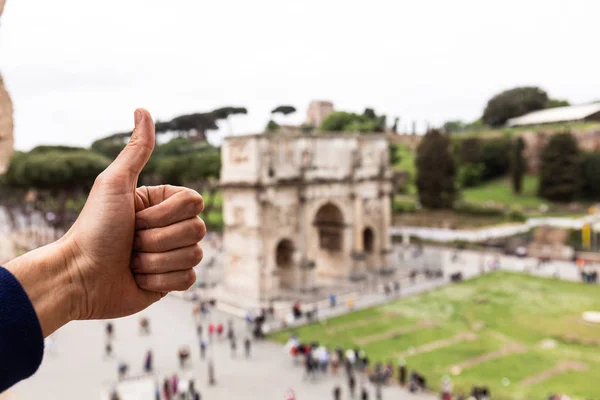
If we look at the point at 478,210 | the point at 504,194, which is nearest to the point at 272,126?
the point at 478,210

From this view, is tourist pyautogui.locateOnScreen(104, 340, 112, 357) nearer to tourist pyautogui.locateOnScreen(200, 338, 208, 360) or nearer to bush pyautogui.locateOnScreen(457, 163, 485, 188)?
tourist pyautogui.locateOnScreen(200, 338, 208, 360)

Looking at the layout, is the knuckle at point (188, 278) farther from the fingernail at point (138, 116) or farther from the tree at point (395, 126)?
the tree at point (395, 126)

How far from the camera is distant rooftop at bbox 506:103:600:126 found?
179ft

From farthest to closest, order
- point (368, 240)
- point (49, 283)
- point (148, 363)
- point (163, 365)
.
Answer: point (368, 240)
point (163, 365)
point (148, 363)
point (49, 283)

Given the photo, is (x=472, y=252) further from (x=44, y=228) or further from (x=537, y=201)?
(x=44, y=228)

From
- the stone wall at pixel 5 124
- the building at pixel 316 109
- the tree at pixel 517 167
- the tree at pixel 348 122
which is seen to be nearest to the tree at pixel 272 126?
the building at pixel 316 109

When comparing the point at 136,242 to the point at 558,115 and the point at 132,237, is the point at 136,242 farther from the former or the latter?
the point at 558,115

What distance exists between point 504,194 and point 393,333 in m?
38.6

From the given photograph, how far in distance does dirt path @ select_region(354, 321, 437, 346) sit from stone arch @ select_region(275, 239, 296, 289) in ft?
23.2

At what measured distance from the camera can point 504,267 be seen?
35.1m

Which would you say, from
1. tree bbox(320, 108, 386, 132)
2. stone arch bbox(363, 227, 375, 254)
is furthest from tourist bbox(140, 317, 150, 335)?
stone arch bbox(363, 227, 375, 254)

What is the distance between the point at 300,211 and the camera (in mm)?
28312

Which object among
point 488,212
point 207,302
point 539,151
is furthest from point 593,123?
point 207,302

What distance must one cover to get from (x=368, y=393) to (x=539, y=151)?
49868mm
